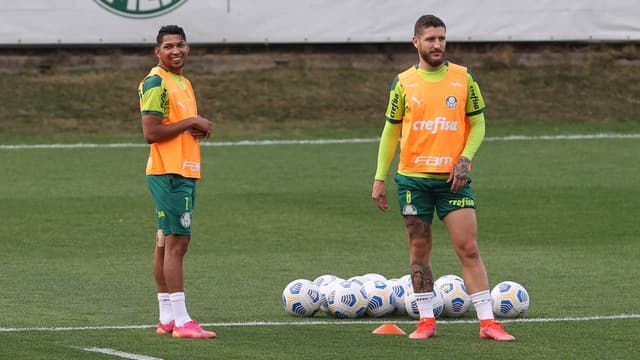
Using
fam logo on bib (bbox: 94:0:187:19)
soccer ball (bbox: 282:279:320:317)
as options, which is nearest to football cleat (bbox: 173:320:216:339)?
soccer ball (bbox: 282:279:320:317)

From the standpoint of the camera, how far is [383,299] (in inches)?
455

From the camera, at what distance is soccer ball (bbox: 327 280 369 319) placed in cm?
1151

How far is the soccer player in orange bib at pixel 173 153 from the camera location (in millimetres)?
10375

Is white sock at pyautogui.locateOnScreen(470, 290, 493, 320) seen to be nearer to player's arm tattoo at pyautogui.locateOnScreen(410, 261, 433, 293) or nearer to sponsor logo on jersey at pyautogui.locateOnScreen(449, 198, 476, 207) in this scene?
player's arm tattoo at pyautogui.locateOnScreen(410, 261, 433, 293)

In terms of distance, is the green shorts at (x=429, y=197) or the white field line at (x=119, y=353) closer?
the white field line at (x=119, y=353)

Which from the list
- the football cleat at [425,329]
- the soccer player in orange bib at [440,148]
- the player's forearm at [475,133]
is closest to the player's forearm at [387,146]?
the soccer player in orange bib at [440,148]

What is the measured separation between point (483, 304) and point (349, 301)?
1.58 metres

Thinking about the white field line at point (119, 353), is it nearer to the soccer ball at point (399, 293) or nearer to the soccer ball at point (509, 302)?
the soccer ball at point (399, 293)

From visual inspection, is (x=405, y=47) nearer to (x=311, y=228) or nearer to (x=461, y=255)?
(x=311, y=228)

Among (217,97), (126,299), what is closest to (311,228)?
(126,299)

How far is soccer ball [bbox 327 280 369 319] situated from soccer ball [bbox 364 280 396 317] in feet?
0.13

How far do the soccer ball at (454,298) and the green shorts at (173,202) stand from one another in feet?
7.17

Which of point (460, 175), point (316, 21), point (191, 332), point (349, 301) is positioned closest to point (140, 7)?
point (316, 21)

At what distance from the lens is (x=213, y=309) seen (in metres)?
12.1
